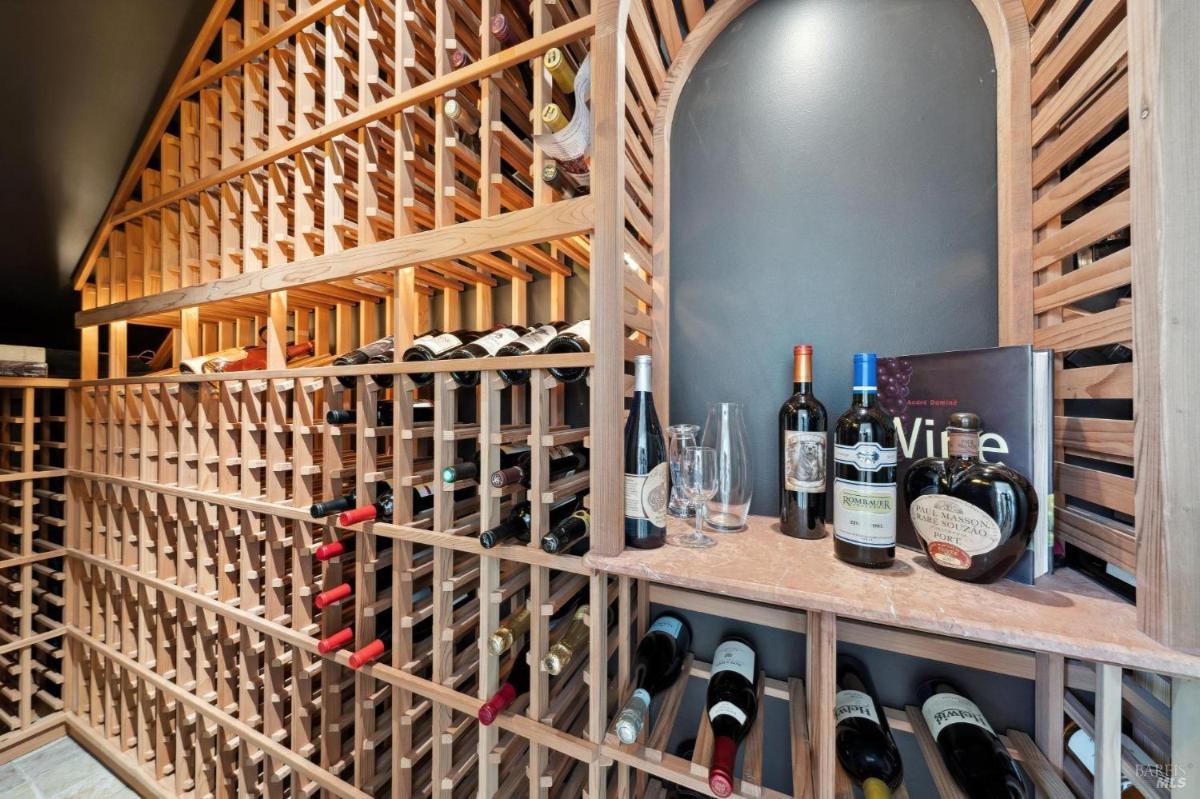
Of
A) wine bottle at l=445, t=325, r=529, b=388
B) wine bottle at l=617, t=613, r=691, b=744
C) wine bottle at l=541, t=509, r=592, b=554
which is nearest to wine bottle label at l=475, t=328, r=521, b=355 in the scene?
wine bottle at l=445, t=325, r=529, b=388

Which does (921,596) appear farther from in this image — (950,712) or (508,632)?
(508,632)

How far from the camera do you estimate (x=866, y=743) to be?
67cm

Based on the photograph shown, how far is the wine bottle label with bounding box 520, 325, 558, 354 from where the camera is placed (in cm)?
79

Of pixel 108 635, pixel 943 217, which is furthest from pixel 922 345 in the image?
pixel 108 635

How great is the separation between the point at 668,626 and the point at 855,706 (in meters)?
0.34

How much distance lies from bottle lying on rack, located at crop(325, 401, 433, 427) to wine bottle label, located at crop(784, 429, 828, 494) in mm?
779

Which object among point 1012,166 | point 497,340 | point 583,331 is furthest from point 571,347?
point 1012,166

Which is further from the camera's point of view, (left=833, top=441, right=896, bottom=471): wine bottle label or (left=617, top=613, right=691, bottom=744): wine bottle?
(left=617, top=613, right=691, bottom=744): wine bottle

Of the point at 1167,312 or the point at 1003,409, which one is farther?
the point at 1003,409

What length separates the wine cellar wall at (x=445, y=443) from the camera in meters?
0.60

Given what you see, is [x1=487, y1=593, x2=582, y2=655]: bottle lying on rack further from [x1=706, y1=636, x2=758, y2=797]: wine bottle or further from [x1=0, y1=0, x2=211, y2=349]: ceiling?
[x1=0, y1=0, x2=211, y2=349]: ceiling

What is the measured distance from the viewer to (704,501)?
72 centimetres

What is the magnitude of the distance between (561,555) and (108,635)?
1859 millimetres

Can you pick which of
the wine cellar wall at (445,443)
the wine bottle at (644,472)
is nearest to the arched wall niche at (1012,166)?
the wine cellar wall at (445,443)
